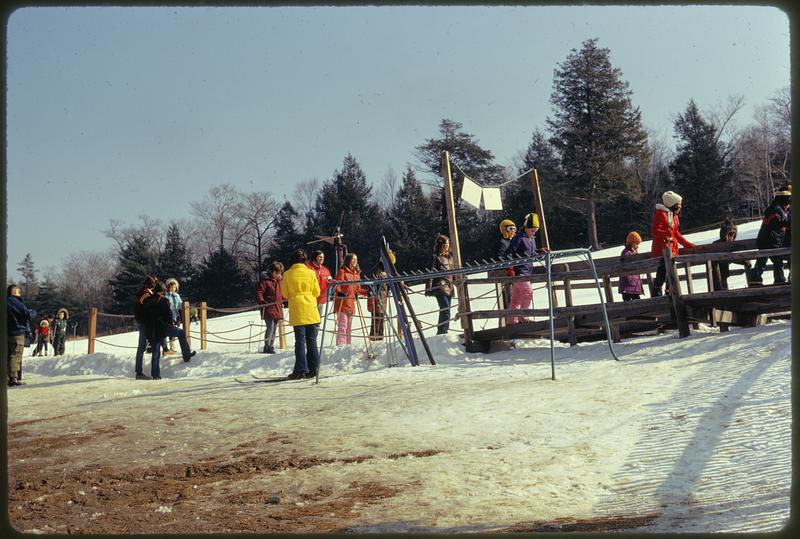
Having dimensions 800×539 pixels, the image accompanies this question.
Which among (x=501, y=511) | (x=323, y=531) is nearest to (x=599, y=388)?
(x=501, y=511)

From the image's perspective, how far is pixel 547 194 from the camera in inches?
1768

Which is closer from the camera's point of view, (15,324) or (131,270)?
(15,324)

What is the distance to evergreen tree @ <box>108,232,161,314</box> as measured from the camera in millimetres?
44469

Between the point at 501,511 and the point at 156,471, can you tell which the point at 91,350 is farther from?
the point at 501,511

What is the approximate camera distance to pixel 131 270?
4500cm

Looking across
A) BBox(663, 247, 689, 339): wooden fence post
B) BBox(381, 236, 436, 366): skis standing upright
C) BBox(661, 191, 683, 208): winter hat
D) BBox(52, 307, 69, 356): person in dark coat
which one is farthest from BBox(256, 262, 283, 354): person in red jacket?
BBox(52, 307, 69, 356): person in dark coat

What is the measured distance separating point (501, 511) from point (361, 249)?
1688 inches

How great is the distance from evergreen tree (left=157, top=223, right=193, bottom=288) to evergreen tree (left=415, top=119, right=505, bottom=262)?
572 inches

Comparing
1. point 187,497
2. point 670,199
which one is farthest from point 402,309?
point 187,497

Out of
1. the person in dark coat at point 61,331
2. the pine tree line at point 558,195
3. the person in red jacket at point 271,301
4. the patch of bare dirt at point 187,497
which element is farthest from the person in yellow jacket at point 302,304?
the pine tree line at point 558,195

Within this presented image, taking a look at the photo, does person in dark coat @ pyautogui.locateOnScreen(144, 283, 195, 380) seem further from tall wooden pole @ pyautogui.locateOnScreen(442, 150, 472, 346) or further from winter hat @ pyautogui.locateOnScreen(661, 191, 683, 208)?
winter hat @ pyautogui.locateOnScreen(661, 191, 683, 208)

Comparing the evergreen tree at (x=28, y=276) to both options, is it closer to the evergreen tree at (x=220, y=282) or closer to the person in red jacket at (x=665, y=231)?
the evergreen tree at (x=220, y=282)

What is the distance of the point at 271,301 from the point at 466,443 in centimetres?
928

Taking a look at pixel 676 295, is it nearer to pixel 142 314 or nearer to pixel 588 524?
pixel 588 524
